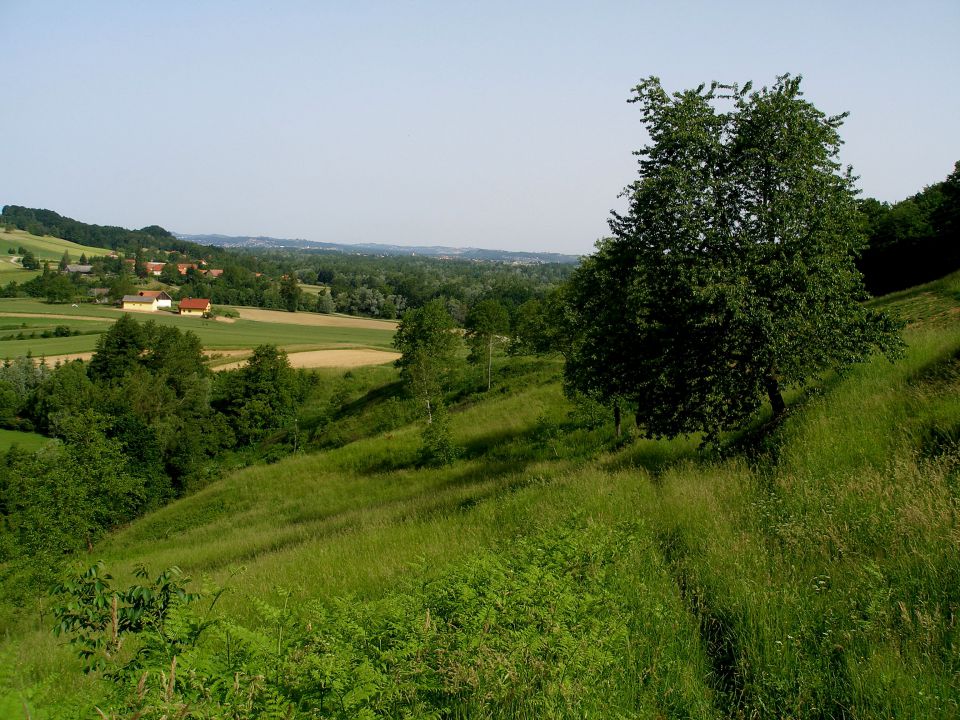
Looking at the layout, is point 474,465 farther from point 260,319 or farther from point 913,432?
point 260,319

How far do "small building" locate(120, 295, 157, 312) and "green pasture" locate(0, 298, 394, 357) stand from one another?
171 inches

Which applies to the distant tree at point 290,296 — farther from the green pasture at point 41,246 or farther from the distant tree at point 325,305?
the green pasture at point 41,246

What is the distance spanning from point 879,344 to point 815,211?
2.62 meters

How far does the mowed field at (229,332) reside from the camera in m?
74.6

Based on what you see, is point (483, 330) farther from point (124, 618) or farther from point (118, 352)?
point (118, 352)

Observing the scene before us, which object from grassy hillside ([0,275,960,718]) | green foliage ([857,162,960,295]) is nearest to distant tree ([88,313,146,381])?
grassy hillside ([0,275,960,718])

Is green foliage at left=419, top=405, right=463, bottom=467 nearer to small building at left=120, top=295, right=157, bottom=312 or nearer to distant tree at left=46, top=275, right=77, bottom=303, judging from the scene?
small building at left=120, top=295, right=157, bottom=312

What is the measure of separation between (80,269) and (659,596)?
180222 millimetres

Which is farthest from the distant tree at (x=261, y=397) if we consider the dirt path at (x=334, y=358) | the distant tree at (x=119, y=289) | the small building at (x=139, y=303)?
the distant tree at (x=119, y=289)

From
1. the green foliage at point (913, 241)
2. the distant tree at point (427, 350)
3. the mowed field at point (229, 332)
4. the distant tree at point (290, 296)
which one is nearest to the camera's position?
the green foliage at point (913, 241)

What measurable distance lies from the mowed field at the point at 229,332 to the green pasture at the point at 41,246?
68033 mm

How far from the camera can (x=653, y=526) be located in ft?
23.8

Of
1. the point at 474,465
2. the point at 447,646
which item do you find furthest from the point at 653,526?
the point at 474,465

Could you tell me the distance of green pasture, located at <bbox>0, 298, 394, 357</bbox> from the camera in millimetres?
78000
